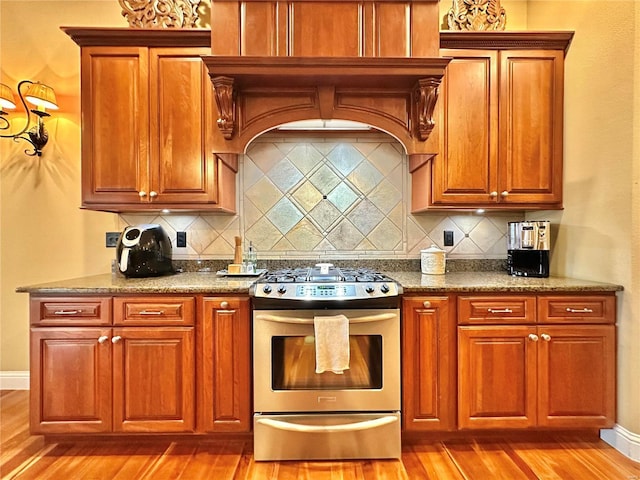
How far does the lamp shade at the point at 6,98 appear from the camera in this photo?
2.35 meters

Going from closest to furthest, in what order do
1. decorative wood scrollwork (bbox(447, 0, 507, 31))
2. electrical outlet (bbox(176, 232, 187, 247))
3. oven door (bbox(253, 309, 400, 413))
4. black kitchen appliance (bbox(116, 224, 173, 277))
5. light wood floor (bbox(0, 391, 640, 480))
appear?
A: light wood floor (bbox(0, 391, 640, 480)) → oven door (bbox(253, 309, 400, 413)) → black kitchen appliance (bbox(116, 224, 173, 277)) → decorative wood scrollwork (bbox(447, 0, 507, 31)) → electrical outlet (bbox(176, 232, 187, 247))

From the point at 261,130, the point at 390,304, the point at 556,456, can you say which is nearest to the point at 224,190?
the point at 261,130

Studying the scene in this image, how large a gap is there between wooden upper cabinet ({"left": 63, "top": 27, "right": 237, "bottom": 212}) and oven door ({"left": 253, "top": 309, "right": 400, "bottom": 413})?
1.12 meters

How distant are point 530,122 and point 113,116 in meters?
2.56

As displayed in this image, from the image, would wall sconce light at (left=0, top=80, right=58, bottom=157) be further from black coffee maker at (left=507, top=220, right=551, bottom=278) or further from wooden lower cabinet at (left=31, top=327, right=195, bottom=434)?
black coffee maker at (left=507, top=220, right=551, bottom=278)

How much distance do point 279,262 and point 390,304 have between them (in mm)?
978

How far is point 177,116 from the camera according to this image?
215 centimetres

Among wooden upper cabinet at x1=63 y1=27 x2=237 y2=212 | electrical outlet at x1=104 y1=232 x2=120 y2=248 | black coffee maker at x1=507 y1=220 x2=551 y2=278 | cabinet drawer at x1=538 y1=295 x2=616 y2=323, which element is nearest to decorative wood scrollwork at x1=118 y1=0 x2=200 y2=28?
wooden upper cabinet at x1=63 y1=27 x2=237 y2=212

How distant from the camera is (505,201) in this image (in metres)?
2.21

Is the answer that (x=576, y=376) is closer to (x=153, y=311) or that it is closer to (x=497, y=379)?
(x=497, y=379)

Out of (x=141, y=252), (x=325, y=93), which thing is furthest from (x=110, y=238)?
(x=325, y=93)

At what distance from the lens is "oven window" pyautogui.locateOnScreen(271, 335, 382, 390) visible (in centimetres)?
184

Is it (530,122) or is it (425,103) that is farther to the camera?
(530,122)

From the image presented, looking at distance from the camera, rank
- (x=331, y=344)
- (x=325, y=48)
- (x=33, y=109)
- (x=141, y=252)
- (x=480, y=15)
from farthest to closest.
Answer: (x=33, y=109)
(x=480, y=15)
(x=141, y=252)
(x=325, y=48)
(x=331, y=344)
